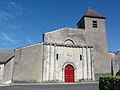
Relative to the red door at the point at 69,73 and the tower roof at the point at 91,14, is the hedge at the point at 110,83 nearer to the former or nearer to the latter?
the red door at the point at 69,73

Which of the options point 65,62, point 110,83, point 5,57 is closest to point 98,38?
point 65,62

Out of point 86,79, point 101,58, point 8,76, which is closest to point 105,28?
point 101,58

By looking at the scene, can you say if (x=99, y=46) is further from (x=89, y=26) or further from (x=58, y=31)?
(x=58, y=31)

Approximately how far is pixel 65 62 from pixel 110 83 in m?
10.3

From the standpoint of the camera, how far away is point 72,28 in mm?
18906

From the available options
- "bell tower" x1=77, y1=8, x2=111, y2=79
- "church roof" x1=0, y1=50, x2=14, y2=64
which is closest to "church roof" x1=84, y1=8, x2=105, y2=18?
"bell tower" x1=77, y1=8, x2=111, y2=79

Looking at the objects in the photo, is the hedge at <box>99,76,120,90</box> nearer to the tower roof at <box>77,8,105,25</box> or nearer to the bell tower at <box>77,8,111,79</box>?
the bell tower at <box>77,8,111,79</box>

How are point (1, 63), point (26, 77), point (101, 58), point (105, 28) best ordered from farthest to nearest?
point (105, 28) < point (101, 58) < point (1, 63) < point (26, 77)

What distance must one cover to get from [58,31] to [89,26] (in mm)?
5043

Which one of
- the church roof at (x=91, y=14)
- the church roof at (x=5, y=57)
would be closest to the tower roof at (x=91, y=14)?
the church roof at (x=91, y=14)

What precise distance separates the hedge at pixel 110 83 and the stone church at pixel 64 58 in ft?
30.4

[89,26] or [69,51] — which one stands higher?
[89,26]

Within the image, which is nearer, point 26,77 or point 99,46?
point 26,77

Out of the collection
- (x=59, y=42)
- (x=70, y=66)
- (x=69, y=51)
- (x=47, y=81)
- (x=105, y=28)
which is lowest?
(x=47, y=81)
